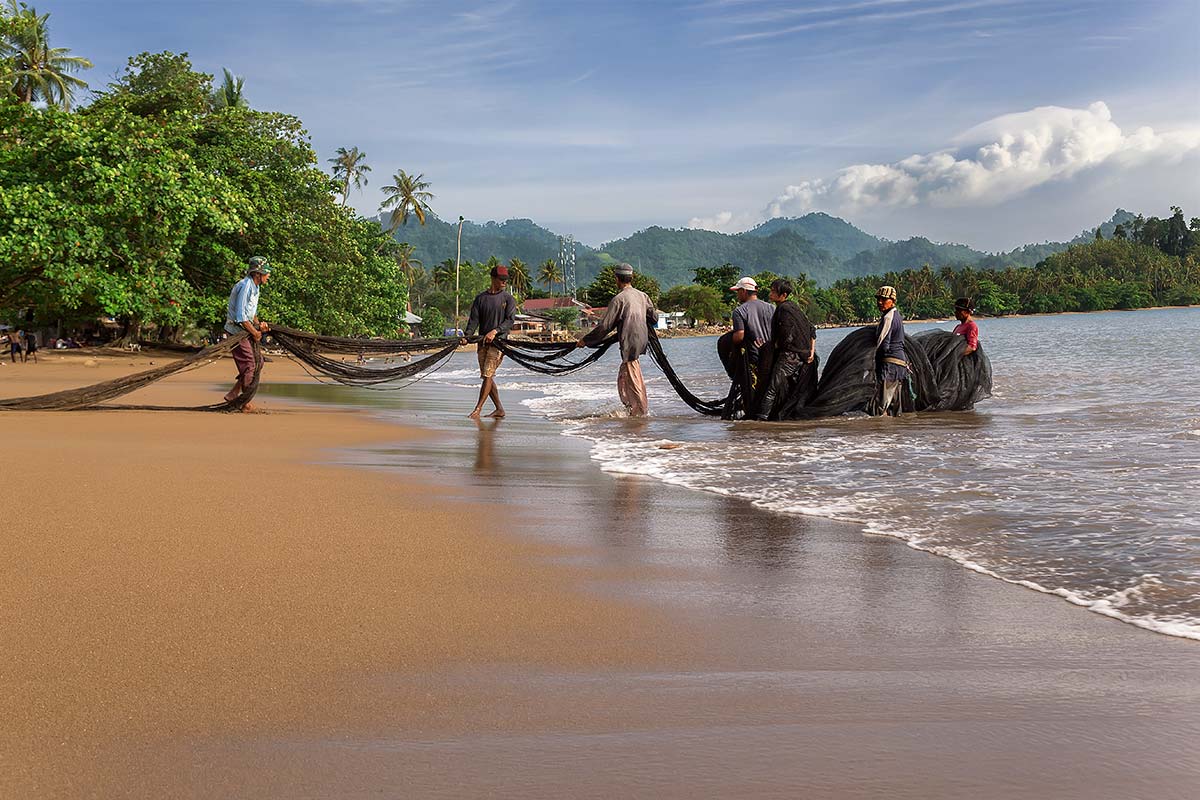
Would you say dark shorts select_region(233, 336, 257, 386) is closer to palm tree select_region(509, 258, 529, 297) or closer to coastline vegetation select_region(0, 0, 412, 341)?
coastline vegetation select_region(0, 0, 412, 341)

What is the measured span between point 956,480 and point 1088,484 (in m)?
0.86

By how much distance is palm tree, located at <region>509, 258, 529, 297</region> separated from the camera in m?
130

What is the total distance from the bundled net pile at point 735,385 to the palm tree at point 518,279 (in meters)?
117

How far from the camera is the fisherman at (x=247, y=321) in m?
11.4

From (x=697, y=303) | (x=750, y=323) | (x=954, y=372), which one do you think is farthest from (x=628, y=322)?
(x=697, y=303)

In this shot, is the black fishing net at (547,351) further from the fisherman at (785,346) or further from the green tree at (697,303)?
the green tree at (697,303)

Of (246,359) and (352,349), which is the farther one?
(352,349)

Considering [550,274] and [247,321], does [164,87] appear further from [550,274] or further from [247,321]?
[550,274]

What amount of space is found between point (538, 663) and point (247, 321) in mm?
9486

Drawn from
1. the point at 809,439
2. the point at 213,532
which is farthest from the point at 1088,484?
the point at 213,532

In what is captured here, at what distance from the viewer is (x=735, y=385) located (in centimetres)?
1189

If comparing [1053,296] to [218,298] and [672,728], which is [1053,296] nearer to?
[218,298]

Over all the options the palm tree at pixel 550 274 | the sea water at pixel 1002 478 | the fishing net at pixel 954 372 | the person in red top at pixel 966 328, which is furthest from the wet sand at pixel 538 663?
the palm tree at pixel 550 274

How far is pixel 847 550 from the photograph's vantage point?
473cm
